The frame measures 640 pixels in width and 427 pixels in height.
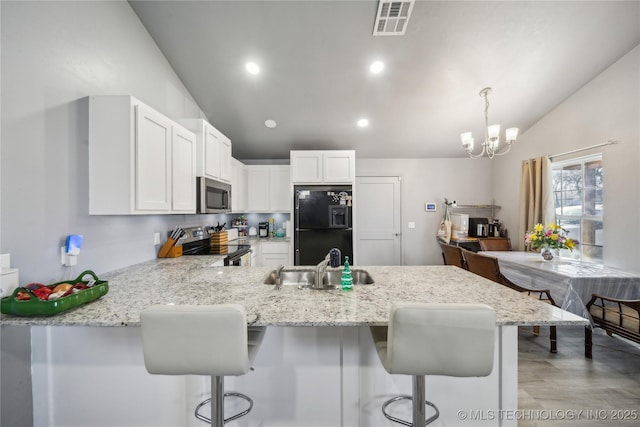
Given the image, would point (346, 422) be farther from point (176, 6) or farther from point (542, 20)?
point (542, 20)

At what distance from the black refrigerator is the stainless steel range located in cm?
94

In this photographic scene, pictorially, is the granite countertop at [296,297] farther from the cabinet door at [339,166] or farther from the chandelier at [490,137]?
the cabinet door at [339,166]

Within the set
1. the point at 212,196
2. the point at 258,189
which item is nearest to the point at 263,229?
the point at 258,189

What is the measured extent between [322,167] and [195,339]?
3.41 metres

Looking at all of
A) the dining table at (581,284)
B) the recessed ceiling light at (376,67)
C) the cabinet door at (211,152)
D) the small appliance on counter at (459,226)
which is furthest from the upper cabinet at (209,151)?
the small appliance on counter at (459,226)

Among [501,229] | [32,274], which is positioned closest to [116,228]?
[32,274]

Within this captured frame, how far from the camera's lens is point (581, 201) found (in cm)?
332

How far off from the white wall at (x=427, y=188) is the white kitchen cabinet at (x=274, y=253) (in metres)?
1.91

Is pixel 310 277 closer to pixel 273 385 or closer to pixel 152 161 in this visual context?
pixel 273 385

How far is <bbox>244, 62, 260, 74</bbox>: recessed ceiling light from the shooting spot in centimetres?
289

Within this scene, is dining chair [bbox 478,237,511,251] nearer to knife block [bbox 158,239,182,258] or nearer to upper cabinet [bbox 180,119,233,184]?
upper cabinet [bbox 180,119,233,184]

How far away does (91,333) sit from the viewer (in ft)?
4.29

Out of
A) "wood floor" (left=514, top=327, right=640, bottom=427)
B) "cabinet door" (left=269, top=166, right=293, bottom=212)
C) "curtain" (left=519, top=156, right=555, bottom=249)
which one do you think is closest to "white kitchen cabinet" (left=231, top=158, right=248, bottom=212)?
"cabinet door" (left=269, top=166, right=293, bottom=212)

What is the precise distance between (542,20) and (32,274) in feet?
13.7
